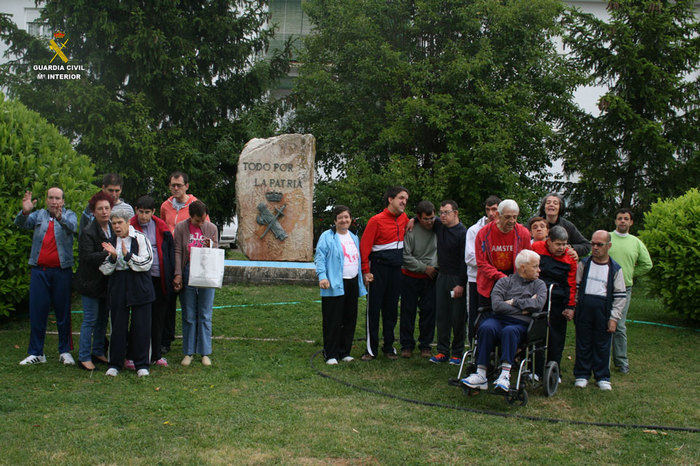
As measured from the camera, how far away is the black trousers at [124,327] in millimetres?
5973

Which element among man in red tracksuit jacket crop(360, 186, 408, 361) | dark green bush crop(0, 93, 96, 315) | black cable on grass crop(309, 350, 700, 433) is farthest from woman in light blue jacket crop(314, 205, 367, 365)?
dark green bush crop(0, 93, 96, 315)

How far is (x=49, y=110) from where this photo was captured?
50.6 feet

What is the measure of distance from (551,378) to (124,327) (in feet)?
12.4

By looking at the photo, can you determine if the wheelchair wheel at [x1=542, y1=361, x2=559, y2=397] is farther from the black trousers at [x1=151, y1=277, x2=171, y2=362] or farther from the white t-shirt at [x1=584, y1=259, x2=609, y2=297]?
the black trousers at [x1=151, y1=277, x2=171, y2=362]

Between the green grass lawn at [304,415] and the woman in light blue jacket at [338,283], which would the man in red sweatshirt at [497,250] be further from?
the woman in light blue jacket at [338,283]

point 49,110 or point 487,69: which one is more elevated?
point 487,69

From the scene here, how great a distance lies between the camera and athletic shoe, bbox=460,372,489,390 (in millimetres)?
5383

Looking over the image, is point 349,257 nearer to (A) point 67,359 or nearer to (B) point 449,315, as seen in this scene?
(B) point 449,315

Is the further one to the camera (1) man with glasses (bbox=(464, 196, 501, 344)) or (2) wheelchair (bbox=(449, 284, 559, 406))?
(1) man with glasses (bbox=(464, 196, 501, 344))

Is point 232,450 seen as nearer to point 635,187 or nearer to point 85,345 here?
point 85,345

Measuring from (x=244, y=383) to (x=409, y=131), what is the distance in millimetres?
11218

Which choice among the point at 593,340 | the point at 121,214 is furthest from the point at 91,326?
the point at 593,340

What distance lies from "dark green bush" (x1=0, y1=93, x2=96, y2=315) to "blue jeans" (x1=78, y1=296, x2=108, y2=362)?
6.24ft

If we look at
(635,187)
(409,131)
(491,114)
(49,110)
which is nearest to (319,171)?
(409,131)
